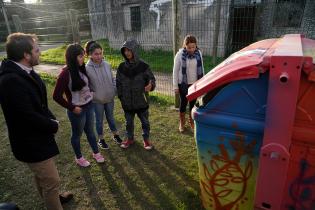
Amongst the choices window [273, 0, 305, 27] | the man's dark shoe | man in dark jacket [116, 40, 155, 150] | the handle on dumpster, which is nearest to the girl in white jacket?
man in dark jacket [116, 40, 155, 150]

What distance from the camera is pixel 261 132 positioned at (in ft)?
6.08

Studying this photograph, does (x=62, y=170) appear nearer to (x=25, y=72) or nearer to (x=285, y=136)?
(x=25, y=72)

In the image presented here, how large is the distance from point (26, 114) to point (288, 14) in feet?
26.7

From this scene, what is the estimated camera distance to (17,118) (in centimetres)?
214

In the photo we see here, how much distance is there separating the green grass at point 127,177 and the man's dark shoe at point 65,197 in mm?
58

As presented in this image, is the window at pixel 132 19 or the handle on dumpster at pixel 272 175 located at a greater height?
the window at pixel 132 19

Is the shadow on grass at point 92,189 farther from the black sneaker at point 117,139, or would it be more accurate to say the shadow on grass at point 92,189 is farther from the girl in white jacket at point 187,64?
the girl in white jacket at point 187,64

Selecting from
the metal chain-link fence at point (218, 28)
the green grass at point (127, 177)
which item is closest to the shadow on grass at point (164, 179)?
the green grass at point (127, 177)

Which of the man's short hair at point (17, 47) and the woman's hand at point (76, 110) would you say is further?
the woman's hand at point (76, 110)

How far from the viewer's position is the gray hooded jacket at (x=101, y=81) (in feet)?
11.4

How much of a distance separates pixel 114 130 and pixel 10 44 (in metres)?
2.29

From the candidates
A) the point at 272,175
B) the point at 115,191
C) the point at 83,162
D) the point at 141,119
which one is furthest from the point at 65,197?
the point at 272,175

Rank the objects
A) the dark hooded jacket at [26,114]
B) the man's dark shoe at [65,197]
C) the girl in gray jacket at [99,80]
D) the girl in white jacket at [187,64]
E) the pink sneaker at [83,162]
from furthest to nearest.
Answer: the girl in white jacket at [187,64], the pink sneaker at [83,162], the girl in gray jacket at [99,80], the man's dark shoe at [65,197], the dark hooded jacket at [26,114]

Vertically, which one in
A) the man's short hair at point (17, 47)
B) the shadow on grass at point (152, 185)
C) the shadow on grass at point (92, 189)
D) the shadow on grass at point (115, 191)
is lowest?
the shadow on grass at point (92, 189)
